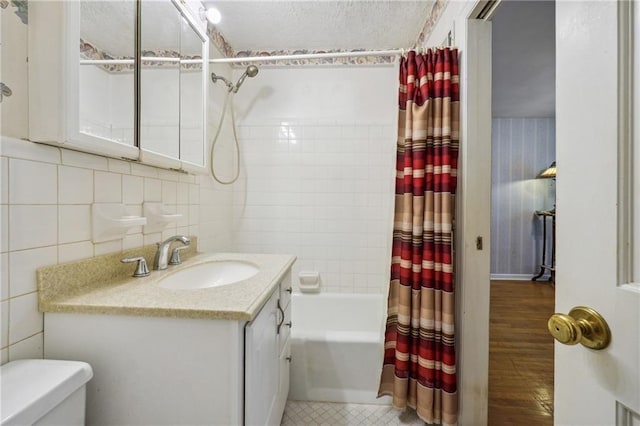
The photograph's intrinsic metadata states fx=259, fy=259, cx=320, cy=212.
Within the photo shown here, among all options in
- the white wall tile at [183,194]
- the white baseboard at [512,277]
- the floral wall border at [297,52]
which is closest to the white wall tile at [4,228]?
the white wall tile at [183,194]

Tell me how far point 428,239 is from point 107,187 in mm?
1331

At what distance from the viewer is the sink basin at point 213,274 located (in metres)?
1.12

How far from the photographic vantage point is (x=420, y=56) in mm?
1307

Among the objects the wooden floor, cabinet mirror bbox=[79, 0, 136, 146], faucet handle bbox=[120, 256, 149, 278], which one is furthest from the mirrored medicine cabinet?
the wooden floor

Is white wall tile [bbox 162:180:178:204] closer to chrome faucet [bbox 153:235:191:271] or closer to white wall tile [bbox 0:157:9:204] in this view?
chrome faucet [bbox 153:235:191:271]

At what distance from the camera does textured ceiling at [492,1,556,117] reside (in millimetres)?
1745

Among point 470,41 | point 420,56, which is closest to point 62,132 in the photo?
point 420,56

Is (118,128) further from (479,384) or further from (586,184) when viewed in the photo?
(479,384)

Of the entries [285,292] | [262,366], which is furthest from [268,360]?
[285,292]

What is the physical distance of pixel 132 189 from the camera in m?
1.01

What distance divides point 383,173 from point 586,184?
66.4 inches

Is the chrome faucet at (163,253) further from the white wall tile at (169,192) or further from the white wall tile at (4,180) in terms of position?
the white wall tile at (4,180)

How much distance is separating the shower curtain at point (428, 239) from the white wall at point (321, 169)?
75 centimetres

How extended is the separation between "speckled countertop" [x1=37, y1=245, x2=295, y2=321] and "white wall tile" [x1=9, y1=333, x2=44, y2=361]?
8 centimetres
